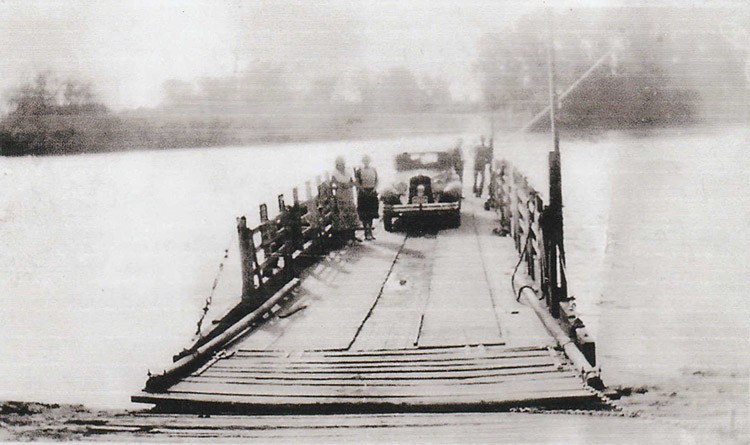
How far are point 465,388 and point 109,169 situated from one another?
185ft

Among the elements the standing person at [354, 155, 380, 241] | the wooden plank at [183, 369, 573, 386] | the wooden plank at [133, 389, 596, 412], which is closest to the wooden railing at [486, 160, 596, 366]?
the wooden plank at [183, 369, 573, 386]

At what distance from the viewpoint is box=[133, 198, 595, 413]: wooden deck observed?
527 centimetres

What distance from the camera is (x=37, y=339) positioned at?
1384 centimetres

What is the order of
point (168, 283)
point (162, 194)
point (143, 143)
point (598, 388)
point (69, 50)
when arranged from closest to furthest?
point (598, 388)
point (69, 50)
point (168, 283)
point (143, 143)
point (162, 194)

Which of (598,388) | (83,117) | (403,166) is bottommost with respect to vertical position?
(598,388)

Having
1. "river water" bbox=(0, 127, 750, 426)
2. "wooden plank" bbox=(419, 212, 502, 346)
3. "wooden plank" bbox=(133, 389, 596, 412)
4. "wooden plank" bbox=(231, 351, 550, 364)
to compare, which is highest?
"wooden plank" bbox=(419, 212, 502, 346)

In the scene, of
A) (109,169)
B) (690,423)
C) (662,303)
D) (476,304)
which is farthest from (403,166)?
(109,169)

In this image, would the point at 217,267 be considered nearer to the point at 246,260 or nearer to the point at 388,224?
the point at 388,224

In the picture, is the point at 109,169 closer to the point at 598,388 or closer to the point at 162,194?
the point at 162,194

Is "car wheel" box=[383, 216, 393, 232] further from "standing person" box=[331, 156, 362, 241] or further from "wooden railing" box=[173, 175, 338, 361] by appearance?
"wooden railing" box=[173, 175, 338, 361]

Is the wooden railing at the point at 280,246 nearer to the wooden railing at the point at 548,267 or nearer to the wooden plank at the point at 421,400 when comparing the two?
the wooden plank at the point at 421,400

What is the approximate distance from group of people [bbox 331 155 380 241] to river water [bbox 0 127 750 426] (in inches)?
172

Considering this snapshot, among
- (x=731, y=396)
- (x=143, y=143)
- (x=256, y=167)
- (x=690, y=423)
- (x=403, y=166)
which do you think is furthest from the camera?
(x=256, y=167)

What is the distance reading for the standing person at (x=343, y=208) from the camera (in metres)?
13.4
